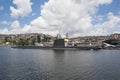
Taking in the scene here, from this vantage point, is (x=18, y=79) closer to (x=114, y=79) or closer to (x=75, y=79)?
(x=75, y=79)

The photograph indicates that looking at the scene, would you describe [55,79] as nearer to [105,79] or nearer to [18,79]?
[18,79]

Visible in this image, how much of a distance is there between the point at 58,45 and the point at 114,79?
140 meters

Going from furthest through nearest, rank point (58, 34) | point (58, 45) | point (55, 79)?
point (58, 34)
point (58, 45)
point (55, 79)

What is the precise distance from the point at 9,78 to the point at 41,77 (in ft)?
19.8

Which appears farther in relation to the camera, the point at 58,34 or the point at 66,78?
the point at 58,34

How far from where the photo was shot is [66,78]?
38875 millimetres

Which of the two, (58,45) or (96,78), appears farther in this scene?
(58,45)

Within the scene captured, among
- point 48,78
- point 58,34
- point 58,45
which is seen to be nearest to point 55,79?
point 48,78

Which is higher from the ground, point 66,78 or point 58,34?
point 58,34

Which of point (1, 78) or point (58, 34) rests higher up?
point (58, 34)

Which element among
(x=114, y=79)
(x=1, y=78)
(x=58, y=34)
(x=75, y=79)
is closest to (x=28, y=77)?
(x=1, y=78)

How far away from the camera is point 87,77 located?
132 feet

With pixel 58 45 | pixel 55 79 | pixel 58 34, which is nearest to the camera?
pixel 55 79

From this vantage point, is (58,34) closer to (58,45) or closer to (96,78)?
(58,45)
